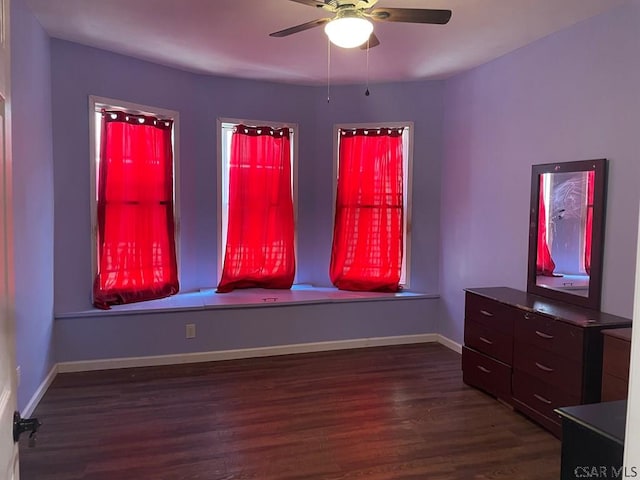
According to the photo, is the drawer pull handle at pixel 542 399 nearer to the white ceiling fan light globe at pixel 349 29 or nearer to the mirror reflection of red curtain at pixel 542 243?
the mirror reflection of red curtain at pixel 542 243

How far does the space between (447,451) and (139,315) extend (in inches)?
104

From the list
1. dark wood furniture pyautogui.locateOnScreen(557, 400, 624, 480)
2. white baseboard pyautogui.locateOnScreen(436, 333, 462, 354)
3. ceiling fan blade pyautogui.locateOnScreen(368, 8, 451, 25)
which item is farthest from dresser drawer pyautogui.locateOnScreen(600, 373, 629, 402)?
ceiling fan blade pyautogui.locateOnScreen(368, 8, 451, 25)

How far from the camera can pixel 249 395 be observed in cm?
350

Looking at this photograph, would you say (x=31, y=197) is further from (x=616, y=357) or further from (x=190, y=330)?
(x=616, y=357)

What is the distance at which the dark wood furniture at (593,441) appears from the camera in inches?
52.2

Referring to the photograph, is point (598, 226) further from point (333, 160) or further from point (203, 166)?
point (203, 166)

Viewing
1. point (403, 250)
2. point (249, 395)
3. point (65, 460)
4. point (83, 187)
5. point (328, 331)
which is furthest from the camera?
point (403, 250)

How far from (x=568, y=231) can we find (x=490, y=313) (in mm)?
776

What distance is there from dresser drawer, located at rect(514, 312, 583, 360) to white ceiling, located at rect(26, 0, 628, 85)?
6.33ft

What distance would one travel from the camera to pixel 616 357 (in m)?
2.50

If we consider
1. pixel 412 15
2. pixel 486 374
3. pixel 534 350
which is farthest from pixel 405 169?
pixel 412 15

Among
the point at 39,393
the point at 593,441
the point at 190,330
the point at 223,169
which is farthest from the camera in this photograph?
the point at 223,169

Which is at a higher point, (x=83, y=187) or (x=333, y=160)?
(x=333, y=160)

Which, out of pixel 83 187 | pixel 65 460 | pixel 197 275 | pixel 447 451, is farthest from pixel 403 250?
pixel 65 460
